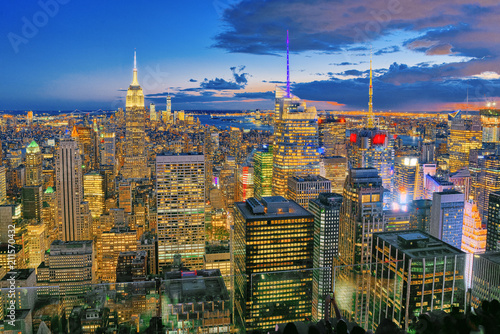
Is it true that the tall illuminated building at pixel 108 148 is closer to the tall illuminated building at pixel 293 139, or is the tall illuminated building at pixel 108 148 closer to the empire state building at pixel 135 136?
the empire state building at pixel 135 136

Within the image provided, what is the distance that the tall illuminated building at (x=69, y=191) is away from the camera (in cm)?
1800

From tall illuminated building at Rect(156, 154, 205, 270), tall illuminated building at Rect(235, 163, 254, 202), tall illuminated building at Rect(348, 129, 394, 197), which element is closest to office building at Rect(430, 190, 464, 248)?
tall illuminated building at Rect(348, 129, 394, 197)

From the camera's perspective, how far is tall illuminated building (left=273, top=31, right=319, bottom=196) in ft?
66.1

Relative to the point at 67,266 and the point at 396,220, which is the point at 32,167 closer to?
the point at 67,266

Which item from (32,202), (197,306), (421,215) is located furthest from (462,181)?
(32,202)

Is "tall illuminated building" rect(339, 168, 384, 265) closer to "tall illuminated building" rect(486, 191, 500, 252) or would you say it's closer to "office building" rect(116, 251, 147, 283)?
"tall illuminated building" rect(486, 191, 500, 252)

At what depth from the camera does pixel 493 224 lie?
12516 millimetres

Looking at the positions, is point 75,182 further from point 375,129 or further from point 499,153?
point 499,153

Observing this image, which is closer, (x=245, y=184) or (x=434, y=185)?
(x=434, y=185)

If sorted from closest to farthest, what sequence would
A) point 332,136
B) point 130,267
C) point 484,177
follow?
point 130,267, point 484,177, point 332,136

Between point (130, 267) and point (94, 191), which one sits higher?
point (94, 191)

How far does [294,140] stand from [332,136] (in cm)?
601

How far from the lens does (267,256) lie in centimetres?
975

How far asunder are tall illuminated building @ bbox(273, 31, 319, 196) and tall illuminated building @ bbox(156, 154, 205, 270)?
4.38 meters
